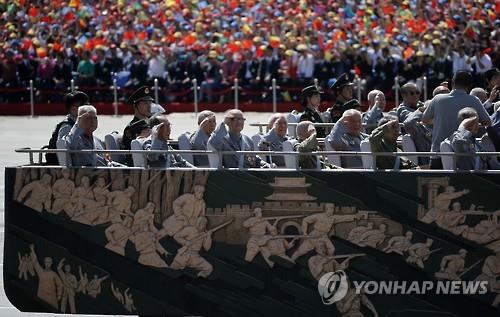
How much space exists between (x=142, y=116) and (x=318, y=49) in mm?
21600

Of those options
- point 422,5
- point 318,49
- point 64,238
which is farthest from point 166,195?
point 422,5

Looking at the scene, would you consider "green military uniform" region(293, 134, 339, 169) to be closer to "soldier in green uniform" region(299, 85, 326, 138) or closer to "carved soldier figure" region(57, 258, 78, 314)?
"carved soldier figure" region(57, 258, 78, 314)

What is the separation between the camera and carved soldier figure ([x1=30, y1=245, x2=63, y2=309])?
40.4 ft

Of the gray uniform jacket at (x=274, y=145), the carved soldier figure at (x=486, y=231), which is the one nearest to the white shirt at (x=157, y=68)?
the gray uniform jacket at (x=274, y=145)

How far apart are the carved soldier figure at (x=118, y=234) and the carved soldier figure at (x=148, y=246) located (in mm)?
75

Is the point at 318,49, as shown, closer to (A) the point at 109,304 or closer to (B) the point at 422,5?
(B) the point at 422,5

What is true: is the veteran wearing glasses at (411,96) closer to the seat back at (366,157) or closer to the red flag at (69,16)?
the seat back at (366,157)

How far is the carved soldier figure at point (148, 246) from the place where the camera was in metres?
12.1

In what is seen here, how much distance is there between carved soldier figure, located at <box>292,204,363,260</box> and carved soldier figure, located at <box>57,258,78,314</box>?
186 centimetres

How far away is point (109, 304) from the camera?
40.0 ft

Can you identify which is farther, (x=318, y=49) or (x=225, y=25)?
(x=225, y=25)

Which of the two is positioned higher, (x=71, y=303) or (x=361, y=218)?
(x=361, y=218)

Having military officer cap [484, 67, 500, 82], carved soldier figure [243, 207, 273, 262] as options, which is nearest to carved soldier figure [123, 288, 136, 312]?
carved soldier figure [243, 207, 273, 262]

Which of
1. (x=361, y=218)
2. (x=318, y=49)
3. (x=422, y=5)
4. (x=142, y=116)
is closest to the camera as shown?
(x=361, y=218)
